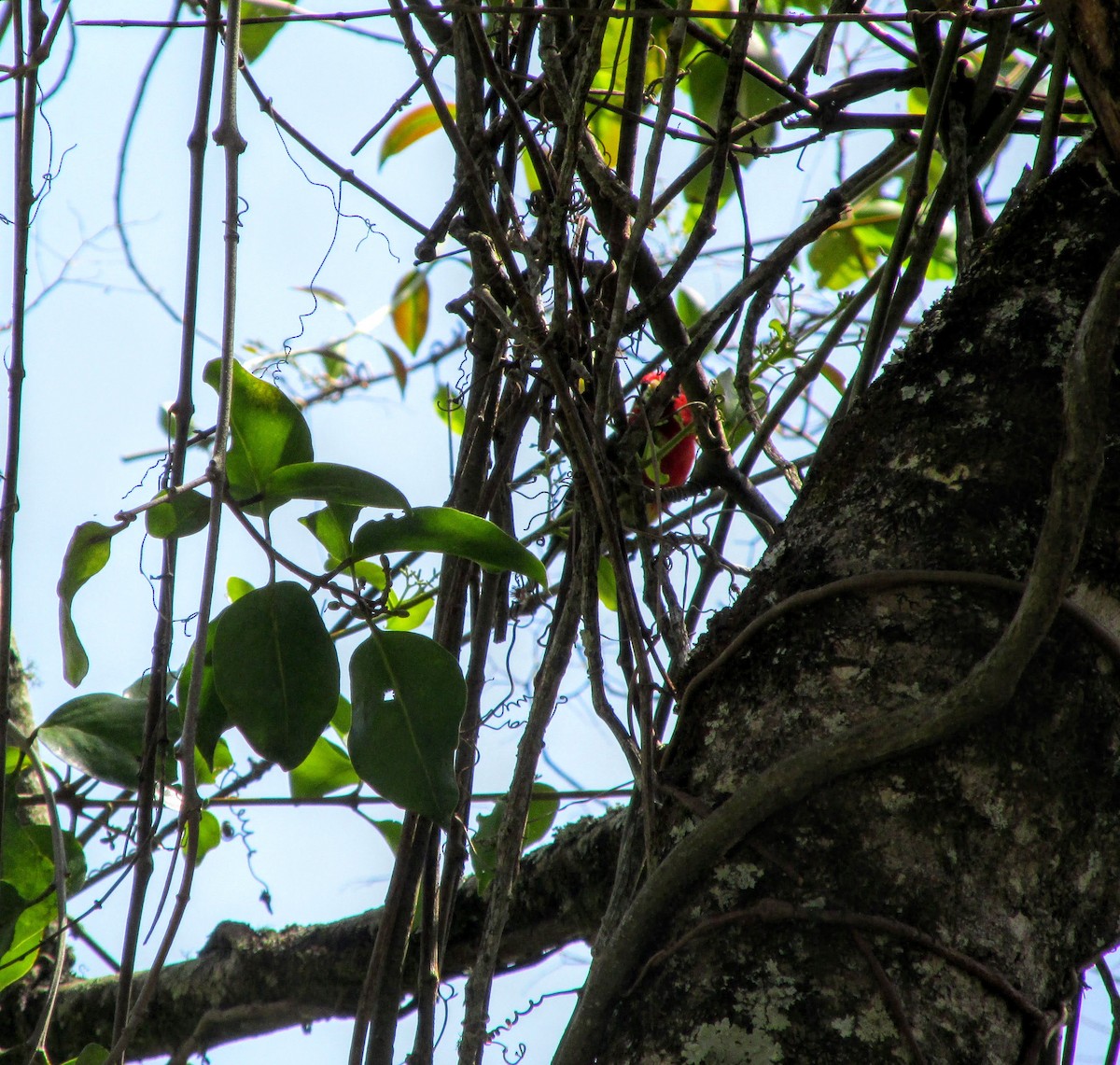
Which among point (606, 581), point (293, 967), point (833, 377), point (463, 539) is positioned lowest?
point (293, 967)

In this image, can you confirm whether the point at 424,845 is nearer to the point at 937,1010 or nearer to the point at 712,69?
the point at 937,1010

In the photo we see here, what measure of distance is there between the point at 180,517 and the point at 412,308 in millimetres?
1148

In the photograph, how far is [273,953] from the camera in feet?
3.69

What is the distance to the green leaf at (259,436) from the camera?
75 cm

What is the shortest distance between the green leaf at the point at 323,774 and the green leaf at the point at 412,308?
90 cm

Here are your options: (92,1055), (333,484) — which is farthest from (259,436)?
(92,1055)

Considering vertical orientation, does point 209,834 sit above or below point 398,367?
below

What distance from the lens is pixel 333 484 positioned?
0.72m

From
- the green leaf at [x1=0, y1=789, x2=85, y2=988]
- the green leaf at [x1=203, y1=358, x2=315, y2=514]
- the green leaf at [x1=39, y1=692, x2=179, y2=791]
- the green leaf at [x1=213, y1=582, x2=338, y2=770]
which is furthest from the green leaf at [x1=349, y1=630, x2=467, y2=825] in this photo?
the green leaf at [x1=0, y1=789, x2=85, y2=988]

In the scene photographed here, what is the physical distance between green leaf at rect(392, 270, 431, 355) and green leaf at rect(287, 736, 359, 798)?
2.95 ft

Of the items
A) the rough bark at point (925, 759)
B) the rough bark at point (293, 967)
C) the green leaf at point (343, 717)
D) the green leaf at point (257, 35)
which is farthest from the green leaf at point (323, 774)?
the green leaf at point (257, 35)

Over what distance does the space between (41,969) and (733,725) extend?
41.4 inches

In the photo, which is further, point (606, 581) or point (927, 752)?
point (606, 581)

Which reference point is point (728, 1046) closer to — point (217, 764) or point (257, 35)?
point (217, 764)
